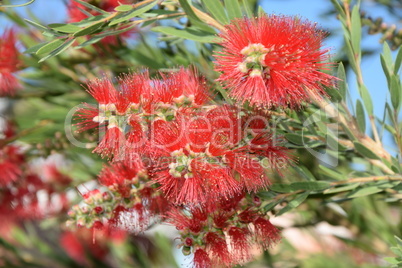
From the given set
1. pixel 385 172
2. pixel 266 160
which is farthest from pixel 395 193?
pixel 266 160

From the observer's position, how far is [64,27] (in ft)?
2.74

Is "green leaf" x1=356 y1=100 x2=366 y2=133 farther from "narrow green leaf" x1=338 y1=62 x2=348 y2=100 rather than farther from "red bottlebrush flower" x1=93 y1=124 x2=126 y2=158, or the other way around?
"red bottlebrush flower" x1=93 y1=124 x2=126 y2=158

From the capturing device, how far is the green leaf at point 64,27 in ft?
2.71

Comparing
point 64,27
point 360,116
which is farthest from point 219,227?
point 64,27

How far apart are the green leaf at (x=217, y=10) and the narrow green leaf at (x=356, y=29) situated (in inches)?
11.3

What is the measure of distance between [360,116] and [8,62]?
94 cm

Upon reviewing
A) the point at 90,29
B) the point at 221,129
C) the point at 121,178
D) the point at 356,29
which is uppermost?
the point at 90,29

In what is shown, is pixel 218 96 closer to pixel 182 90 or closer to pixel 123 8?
pixel 182 90

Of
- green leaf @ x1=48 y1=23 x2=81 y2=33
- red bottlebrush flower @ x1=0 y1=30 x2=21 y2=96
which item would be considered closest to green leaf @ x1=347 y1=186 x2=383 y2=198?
green leaf @ x1=48 y1=23 x2=81 y2=33

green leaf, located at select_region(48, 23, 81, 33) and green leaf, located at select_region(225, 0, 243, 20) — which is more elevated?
green leaf, located at select_region(48, 23, 81, 33)

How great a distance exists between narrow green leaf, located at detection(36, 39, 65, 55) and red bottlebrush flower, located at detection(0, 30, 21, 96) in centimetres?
53

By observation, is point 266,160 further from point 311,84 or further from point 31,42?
point 31,42

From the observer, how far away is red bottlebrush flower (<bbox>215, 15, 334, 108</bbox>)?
0.81 meters

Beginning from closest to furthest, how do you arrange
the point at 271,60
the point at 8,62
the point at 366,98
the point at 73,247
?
1. the point at 271,60
2. the point at 366,98
3. the point at 8,62
4. the point at 73,247
